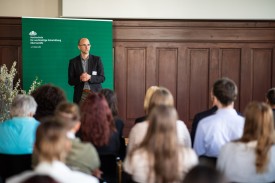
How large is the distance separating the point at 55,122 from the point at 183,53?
17.8 ft

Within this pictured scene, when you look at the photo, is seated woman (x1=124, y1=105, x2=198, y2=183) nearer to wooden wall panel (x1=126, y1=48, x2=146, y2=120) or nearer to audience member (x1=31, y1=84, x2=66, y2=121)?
audience member (x1=31, y1=84, x2=66, y2=121)

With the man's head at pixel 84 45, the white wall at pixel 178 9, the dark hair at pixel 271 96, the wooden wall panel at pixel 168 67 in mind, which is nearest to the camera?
the dark hair at pixel 271 96

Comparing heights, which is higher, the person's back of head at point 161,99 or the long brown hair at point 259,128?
the person's back of head at point 161,99

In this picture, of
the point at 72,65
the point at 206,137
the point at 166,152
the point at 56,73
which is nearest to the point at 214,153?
the point at 206,137

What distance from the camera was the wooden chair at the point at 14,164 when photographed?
2895 millimetres

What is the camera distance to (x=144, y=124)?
2.90 m

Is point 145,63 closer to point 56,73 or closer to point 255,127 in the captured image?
point 56,73

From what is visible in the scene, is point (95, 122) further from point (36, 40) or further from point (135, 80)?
point (135, 80)

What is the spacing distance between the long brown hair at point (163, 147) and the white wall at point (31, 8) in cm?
506

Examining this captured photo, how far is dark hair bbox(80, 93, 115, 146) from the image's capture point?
9.63 feet

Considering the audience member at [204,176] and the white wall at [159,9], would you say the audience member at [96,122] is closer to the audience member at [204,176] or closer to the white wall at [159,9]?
the audience member at [204,176]

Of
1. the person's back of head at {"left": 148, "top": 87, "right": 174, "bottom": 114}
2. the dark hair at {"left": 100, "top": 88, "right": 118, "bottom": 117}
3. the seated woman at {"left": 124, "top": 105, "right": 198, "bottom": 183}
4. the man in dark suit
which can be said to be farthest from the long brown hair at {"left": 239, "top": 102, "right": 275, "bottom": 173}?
the man in dark suit

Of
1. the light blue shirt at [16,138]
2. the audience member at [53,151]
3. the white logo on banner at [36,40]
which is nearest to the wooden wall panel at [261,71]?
the white logo on banner at [36,40]

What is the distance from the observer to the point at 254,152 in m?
2.45
